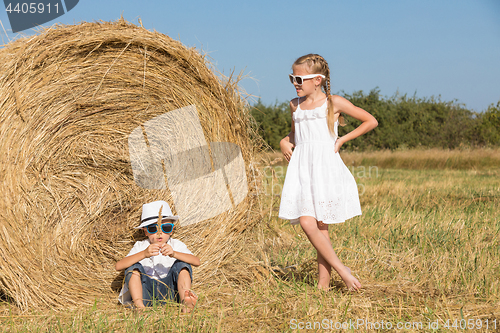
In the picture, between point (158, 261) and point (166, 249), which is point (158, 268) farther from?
point (166, 249)

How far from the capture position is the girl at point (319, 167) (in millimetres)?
2951

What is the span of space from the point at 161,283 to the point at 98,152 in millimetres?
1245

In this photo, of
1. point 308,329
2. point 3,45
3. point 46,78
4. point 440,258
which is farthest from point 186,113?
point 440,258

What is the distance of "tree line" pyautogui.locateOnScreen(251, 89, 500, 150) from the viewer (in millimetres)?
21688

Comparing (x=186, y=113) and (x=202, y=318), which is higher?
(x=186, y=113)

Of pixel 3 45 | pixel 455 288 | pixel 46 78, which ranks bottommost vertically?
pixel 455 288

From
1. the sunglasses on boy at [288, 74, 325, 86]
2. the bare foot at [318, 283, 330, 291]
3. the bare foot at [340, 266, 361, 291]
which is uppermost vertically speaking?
the sunglasses on boy at [288, 74, 325, 86]

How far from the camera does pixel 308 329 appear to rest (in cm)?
244

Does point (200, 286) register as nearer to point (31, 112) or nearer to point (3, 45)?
point (31, 112)

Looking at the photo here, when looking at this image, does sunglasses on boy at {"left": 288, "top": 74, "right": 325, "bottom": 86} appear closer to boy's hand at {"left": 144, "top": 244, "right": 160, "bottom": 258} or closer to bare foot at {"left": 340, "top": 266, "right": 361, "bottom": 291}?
bare foot at {"left": 340, "top": 266, "right": 361, "bottom": 291}

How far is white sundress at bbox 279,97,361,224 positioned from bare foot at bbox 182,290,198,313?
822 mm

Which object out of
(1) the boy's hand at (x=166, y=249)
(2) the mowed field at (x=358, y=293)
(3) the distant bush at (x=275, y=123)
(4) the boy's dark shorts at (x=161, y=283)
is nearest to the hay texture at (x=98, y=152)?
(2) the mowed field at (x=358, y=293)

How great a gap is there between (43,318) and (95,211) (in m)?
0.96

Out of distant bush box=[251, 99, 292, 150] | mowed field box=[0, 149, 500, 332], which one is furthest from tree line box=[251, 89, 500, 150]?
mowed field box=[0, 149, 500, 332]
